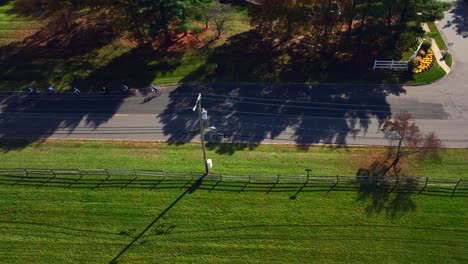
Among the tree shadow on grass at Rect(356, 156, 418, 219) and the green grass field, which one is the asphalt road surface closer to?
the green grass field

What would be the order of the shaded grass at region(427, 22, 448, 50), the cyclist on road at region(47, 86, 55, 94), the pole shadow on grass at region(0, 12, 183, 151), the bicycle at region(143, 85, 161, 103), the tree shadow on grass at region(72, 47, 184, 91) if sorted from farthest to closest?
1. the shaded grass at region(427, 22, 448, 50)
2. the tree shadow on grass at region(72, 47, 184, 91)
3. the cyclist on road at region(47, 86, 55, 94)
4. the bicycle at region(143, 85, 161, 103)
5. the pole shadow on grass at region(0, 12, 183, 151)

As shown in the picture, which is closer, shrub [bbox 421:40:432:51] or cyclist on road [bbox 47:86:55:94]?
cyclist on road [bbox 47:86:55:94]

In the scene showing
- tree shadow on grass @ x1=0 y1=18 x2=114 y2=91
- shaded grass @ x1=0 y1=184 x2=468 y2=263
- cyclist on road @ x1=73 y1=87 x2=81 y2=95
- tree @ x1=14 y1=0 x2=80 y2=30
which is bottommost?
shaded grass @ x1=0 y1=184 x2=468 y2=263

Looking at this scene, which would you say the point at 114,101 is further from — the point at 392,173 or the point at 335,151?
the point at 392,173

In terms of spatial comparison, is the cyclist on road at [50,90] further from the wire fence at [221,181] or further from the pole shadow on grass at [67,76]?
the wire fence at [221,181]

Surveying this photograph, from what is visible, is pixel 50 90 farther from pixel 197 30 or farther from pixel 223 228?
pixel 223 228

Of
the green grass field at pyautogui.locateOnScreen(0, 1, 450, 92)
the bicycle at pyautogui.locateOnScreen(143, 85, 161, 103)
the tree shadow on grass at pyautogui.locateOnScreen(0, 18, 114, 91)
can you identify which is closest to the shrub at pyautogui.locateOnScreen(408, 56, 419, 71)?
the green grass field at pyautogui.locateOnScreen(0, 1, 450, 92)

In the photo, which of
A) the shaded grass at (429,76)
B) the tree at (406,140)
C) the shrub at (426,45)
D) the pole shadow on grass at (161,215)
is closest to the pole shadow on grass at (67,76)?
the pole shadow on grass at (161,215)
